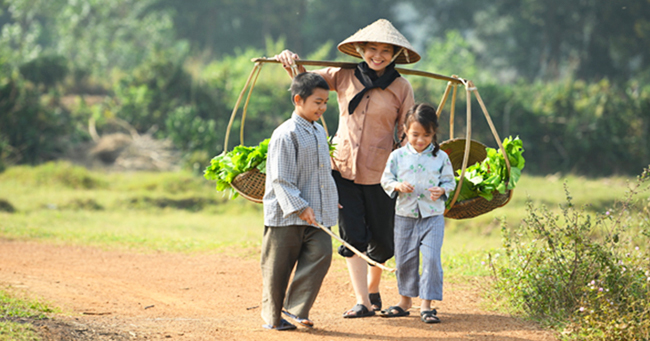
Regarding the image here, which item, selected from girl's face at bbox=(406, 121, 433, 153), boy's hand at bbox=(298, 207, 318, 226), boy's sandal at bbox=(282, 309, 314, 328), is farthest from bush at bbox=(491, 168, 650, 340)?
boy's hand at bbox=(298, 207, 318, 226)

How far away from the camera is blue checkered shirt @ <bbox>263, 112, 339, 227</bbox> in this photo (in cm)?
348

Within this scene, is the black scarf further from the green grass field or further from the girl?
the green grass field

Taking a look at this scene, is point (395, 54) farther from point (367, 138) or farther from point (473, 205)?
point (473, 205)

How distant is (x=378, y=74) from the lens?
13.1 feet

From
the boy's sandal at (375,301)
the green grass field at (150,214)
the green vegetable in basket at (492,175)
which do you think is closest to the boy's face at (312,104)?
the green vegetable in basket at (492,175)

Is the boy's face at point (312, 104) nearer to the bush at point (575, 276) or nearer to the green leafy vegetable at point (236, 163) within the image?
the green leafy vegetable at point (236, 163)

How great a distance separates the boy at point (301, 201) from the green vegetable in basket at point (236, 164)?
36 cm

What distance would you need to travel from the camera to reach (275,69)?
57.2 feet

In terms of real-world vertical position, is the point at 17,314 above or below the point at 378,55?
below

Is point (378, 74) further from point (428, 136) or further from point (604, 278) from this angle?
point (604, 278)

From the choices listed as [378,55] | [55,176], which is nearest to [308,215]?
[378,55]

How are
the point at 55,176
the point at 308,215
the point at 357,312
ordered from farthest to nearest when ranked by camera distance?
the point at 55,176 < the point at 357,312 < the point at 308,215

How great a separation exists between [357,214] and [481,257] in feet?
8.85

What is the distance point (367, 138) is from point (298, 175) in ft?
1.90
